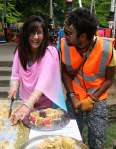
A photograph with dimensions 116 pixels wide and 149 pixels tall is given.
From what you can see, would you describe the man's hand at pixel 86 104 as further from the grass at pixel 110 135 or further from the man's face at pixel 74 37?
the grass at pixel 110 135

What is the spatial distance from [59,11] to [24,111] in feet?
67.5

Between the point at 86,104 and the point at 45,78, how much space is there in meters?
0.38

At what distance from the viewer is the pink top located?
2.72 metres

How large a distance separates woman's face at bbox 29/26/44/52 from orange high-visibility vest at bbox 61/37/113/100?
0.84 feet

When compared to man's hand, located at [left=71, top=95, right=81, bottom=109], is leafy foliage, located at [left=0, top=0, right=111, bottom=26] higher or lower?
lower

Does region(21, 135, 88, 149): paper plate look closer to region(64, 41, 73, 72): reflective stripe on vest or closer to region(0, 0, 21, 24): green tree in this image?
region(64, 41, 73, 72): reflective stripe on vest

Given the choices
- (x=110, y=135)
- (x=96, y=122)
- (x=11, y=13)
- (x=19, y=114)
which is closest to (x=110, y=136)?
(x=110, y=135)

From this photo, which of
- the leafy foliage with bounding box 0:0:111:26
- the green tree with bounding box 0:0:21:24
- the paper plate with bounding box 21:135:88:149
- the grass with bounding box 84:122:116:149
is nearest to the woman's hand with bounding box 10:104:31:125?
the paper plate with bounding box 21:135:88:149

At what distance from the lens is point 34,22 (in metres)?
2.73

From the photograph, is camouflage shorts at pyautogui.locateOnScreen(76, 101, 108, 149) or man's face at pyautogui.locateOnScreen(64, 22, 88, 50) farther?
camouflage shorts at pyautogui.locateOnScreen(76, 101, 108, 149)

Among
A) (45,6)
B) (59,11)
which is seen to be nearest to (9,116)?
(45,6)

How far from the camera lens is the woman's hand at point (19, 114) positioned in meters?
2.47

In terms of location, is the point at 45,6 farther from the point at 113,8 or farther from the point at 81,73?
the point at 81,73

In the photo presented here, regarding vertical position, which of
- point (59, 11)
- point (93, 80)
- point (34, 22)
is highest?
point (34, 22)
